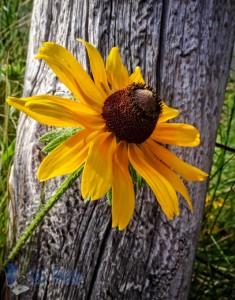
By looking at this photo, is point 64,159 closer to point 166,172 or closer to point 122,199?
point 122,199

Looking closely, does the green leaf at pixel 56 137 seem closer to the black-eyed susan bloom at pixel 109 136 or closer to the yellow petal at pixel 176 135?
the black-eyed susan bloom at pixel 109 136

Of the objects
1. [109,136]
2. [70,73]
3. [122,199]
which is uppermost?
[70,73]

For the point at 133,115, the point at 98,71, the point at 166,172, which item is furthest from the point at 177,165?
the point at 98,71

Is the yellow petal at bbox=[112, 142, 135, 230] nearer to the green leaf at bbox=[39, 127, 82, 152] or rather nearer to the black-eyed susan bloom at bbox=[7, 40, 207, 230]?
the black-eyed susan bloom at bbox=[7, 40, 207, 230]

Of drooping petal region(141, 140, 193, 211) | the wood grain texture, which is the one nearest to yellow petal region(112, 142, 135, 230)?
drooping petal region(141, 140, 193, 211)

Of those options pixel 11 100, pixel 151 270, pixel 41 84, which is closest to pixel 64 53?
pixel 11 100

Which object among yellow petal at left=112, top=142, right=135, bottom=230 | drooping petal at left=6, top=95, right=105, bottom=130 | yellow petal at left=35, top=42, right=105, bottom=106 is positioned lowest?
yellow petal at left=112, top=142, right=135, bottom=230

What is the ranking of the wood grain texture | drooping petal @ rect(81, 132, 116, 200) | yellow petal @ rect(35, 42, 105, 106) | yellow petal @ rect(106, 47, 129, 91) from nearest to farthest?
drooping petal @ rect(81, 132, 116, 200) < yellow petal @ rect(35, 42, 105, 106) < yellow petal @ rect(106, 47, 129, 91) < the wood grain texture

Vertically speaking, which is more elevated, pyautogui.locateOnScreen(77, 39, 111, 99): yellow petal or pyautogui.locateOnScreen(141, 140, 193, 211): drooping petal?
pyautogui.locateOnScreen(77, 39, 111, 99): yellow petal
